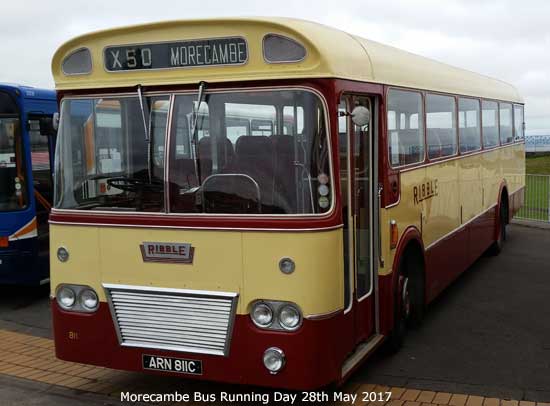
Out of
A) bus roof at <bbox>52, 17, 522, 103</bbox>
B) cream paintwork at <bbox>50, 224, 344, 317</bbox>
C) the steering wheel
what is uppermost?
bus roof at <bbox>52, 17, 522, 103</bbox>

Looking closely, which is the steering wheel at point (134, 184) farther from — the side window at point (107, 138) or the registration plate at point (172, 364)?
the registration plate at point (172, 364)

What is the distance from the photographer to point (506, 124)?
11891 mm

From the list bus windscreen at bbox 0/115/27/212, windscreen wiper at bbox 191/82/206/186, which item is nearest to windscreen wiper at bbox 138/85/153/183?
windscreen wiper at bbox 191/82/206/186

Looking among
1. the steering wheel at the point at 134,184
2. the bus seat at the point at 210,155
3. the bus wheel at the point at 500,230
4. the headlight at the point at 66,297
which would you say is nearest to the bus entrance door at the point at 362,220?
the bus seat at the point at 210,155

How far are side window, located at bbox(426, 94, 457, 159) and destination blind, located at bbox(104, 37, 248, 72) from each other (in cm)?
300

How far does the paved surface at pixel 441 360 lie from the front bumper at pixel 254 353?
0.64 meters

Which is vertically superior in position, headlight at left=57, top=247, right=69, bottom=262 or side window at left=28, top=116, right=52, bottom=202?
side window at left=28, top=116, right=52, bottom=202

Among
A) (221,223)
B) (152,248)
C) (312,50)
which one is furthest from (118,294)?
(312,50)

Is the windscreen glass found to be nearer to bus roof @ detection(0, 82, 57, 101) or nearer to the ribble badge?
the ribble badge

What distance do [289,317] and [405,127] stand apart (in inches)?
100

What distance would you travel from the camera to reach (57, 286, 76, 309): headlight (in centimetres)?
533

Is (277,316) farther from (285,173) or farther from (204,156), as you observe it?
(204,156)

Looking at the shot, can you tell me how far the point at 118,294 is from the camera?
5.16 m

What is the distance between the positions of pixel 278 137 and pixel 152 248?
1185 millimetres
